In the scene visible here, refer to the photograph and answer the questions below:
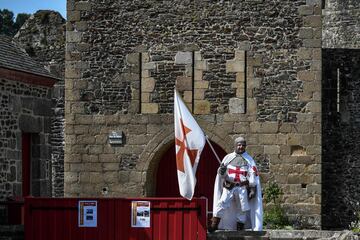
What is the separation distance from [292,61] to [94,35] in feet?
13.5

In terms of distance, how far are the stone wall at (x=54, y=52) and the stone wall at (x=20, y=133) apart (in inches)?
265

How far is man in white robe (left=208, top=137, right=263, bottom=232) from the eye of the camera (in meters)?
19.3

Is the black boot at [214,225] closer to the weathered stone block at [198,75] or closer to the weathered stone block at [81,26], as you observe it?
the weathered stone block at [198,75]

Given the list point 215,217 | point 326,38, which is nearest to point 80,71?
point 215,217

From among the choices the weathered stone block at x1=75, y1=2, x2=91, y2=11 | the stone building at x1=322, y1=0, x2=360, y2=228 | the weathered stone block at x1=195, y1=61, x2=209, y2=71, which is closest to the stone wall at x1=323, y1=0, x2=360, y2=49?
the stone building at x1=322, y1=0, x2=360, y2=228

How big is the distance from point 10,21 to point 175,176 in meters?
46.7

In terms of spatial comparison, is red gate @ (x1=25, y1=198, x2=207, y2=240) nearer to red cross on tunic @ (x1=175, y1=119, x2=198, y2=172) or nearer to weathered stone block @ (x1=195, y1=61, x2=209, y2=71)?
red cross on tunic @ (x1=175, y1=119, x2=198, y2=172)

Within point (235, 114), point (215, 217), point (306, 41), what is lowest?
point (215, 217)

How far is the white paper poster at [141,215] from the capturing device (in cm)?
1925

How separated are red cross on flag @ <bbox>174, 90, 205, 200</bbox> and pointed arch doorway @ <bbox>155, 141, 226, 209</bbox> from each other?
4.36 meters

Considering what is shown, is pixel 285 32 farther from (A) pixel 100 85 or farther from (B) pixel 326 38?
(B) pixel 326 38

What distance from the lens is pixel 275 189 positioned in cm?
2372

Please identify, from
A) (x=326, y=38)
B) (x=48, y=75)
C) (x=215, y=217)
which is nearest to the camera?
(x=215, y=217)

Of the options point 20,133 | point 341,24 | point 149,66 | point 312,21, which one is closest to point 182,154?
point 20,133
